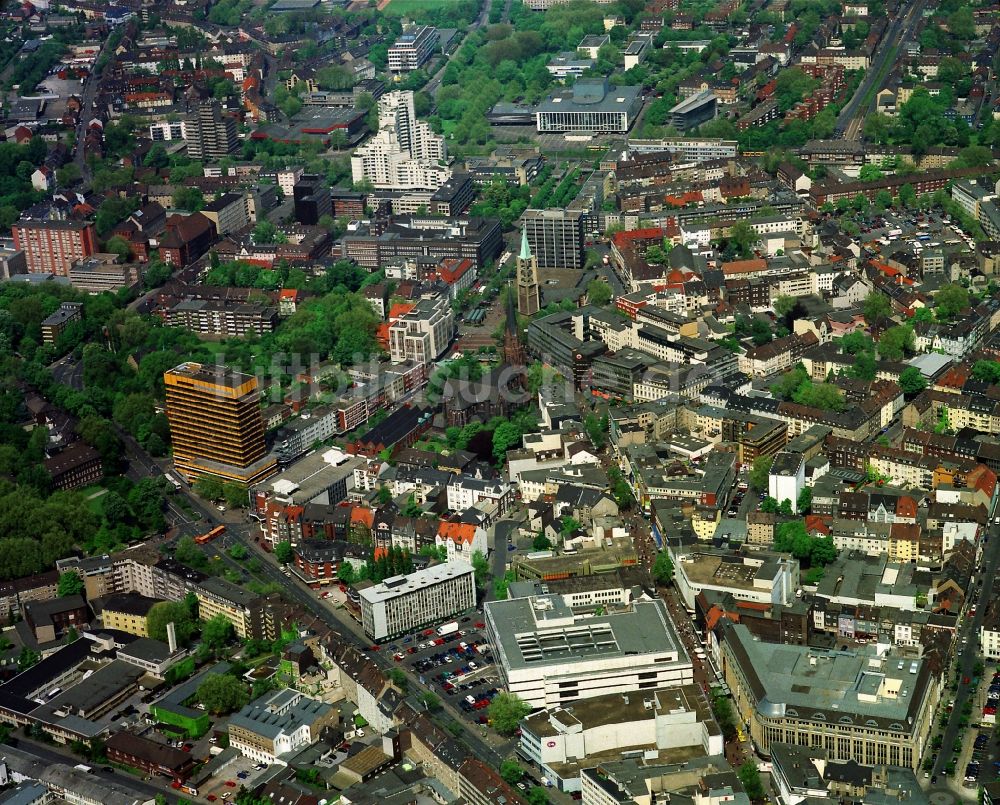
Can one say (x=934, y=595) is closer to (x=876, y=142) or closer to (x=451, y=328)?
(x=451, y=328)

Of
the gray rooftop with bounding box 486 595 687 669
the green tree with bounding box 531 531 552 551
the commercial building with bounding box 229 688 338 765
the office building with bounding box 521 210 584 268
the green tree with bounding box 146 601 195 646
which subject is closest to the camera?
the commercial building with bounding box 229 688 338 765

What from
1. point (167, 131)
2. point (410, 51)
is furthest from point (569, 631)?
point (410, 51)

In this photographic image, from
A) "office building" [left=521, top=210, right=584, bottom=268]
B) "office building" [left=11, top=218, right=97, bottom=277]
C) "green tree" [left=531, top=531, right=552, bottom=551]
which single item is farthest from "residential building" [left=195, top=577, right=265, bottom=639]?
"office building" [left=11, top=218, right=97, bottom=277]

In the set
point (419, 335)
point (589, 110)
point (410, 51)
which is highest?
point (410, 51)

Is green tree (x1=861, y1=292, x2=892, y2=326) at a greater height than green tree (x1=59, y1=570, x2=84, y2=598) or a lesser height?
greater

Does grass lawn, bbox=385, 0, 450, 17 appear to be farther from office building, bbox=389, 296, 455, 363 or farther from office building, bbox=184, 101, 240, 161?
office building, bbox=389, 296, 455, 363

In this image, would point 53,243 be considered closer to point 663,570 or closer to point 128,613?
point 128,613
